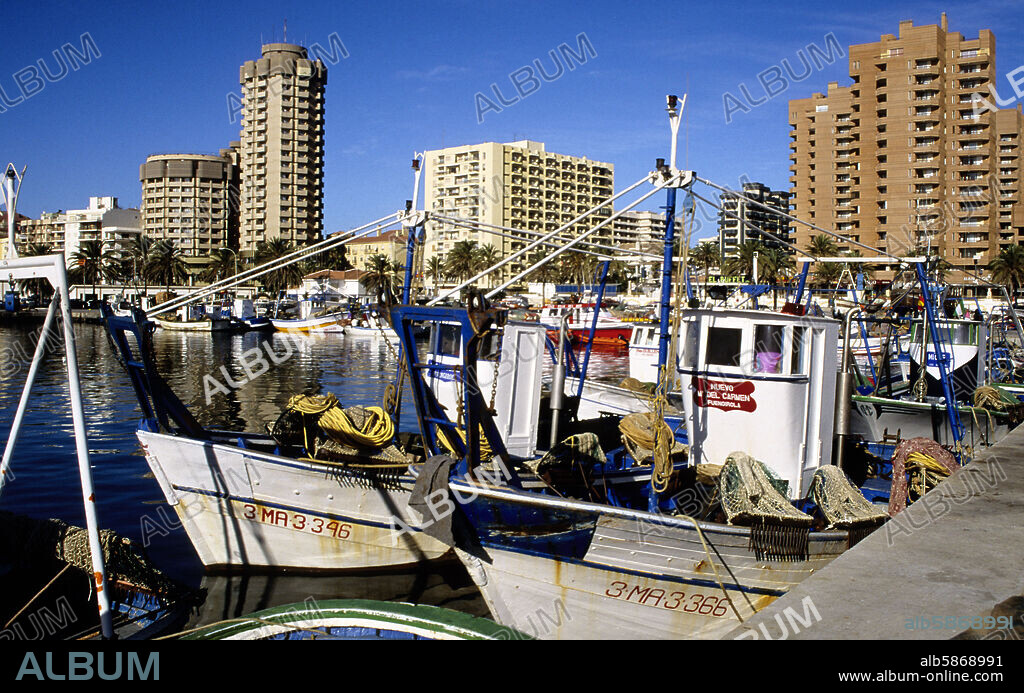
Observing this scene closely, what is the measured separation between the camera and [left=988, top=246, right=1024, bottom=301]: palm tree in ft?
243

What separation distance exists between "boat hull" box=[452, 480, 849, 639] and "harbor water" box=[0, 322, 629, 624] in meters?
2.41

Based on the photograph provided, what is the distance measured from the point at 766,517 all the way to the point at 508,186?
12847 cm

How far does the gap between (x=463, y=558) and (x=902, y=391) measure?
49.8 feet

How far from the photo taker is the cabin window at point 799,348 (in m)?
9.90

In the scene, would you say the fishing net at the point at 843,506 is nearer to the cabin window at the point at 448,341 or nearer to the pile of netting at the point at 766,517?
A: the pile of netting at the point at 766,517

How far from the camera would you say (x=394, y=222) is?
41.5ft

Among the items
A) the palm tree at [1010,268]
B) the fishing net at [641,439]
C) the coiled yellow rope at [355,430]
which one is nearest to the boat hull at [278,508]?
the coiled yellow rope at [355,430]

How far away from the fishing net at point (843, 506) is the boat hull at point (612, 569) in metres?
0.17

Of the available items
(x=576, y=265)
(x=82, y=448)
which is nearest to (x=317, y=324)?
(x=576, y=265)

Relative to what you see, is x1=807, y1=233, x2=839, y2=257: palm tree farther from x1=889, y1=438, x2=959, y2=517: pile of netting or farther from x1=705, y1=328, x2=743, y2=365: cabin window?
x1=705, y1=328, x2=743, y2=365: cabin window

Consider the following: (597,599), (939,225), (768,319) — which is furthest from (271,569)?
(939,225)

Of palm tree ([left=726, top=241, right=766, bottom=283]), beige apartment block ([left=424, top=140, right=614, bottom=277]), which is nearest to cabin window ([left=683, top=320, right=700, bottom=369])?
palm tree ([left=726, top=241, right=766, bottom=283])

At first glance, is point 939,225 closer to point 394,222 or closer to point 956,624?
point 394,222

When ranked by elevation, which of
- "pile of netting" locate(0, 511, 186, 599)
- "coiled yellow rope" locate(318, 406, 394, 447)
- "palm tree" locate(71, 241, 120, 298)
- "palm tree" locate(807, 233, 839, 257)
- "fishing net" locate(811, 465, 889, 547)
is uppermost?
"palm tree" locate(807, 233, 839, 257)
